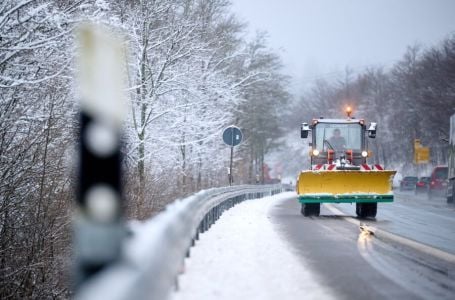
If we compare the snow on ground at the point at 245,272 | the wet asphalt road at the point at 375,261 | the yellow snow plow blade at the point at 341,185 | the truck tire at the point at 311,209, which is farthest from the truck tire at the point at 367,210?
the snow on ground at the point at 245,272

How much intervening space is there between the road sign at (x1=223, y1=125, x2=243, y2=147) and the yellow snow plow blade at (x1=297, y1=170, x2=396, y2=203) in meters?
4.96

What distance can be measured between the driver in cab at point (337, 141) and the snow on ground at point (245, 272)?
789 centimetres

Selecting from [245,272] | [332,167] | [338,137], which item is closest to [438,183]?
[338,137]

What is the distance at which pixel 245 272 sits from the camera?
7625mm

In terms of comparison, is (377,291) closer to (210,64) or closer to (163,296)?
(163,296)

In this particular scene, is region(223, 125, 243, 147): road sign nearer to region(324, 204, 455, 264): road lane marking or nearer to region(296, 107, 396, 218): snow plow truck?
region(296, 107, 396, 218): snow plow truck

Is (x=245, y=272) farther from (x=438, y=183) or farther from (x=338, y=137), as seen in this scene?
(x=438, y=183)

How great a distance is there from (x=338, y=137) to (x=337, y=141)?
0.43 feet

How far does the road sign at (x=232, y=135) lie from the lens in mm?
22062

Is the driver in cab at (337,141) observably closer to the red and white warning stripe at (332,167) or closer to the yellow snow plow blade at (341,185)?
the red and white warning stripe at (332,167)

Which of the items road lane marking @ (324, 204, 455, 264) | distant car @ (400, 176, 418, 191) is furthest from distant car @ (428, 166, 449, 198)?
road lane marking @ (324, 204, 455, 264)

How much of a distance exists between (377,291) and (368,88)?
3242 inches

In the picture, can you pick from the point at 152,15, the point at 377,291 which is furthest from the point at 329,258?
the point at 152,15

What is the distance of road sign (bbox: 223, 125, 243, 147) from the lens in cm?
2206
